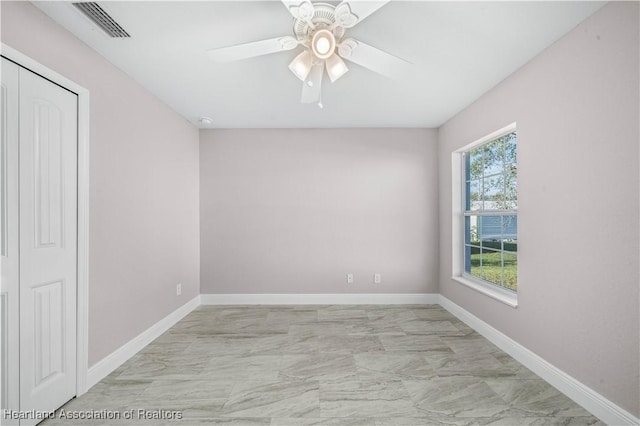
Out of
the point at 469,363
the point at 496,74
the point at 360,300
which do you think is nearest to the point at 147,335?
the point at 360,300

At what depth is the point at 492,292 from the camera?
3195 millimetres

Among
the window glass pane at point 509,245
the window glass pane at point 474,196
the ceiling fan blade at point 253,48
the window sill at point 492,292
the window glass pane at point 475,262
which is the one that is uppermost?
the ceiling fan blade at point 253,48

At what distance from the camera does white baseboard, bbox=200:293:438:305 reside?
4.42 metres

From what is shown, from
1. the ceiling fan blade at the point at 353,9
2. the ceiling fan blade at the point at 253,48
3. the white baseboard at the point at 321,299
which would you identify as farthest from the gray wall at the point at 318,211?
the ceiling fan blade at the point at 353,9

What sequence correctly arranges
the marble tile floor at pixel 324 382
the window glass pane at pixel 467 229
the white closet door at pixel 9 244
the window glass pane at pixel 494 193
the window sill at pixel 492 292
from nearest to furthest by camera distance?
→ the white closet door at pixel 9 244 → the marble tile floor at pixel 324 382 → the window sill at pixel 492 292 → the window glass pane at pixel 494 193 → the window glass pane at pixel 467 229

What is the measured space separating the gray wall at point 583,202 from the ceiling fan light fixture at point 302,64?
174 cm

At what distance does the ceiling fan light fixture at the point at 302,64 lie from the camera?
6.25ft

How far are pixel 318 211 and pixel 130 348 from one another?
2.62 meters

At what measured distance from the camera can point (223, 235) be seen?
446 centimetres

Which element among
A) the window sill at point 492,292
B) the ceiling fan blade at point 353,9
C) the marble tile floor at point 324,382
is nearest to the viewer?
the ceiling fan blade at point 353,9

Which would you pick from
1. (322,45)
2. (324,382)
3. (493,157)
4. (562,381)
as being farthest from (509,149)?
(324,382)

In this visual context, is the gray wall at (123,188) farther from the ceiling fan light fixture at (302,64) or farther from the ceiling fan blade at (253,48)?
the ceiling fan light fixture at (302,64)

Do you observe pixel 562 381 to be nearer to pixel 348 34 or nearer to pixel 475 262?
pixel 475 262

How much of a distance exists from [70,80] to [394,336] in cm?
343
